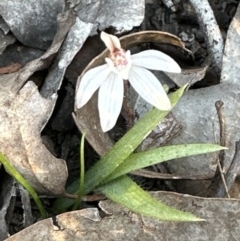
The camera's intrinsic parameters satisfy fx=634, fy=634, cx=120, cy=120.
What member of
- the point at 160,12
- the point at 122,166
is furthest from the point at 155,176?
the point at 160,12

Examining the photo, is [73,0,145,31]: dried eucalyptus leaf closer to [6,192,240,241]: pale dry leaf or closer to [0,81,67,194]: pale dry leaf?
[0,81,67,194]: pale dry leaf

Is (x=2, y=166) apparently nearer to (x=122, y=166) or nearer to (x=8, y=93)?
(x=8, y=93)

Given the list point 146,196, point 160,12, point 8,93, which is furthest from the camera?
point 160,12

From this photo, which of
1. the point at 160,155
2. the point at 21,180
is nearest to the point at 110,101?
the point at 160,155

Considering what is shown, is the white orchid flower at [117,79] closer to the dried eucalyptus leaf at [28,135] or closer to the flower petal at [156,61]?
the flower petal at [156,61]

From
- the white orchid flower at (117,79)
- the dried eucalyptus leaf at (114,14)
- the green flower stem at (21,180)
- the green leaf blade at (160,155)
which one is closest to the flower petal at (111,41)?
the white orchid flower at (117,79)

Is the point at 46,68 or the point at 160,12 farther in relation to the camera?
the point at 160,12
